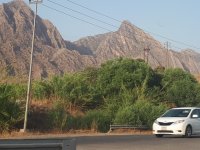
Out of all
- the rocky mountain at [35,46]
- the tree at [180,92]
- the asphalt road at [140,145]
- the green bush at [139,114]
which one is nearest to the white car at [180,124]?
the asphalt road at [140,145]

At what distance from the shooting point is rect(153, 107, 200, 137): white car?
24016 mm

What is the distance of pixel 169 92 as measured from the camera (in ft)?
173

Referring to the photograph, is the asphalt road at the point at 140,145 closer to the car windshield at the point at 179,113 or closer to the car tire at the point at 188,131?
the car tire at the point at 188,131

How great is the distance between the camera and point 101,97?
43969mm

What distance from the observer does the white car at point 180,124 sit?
2402 cm

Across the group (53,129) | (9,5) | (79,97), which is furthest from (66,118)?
(9,5)

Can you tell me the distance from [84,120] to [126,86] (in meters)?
11.0

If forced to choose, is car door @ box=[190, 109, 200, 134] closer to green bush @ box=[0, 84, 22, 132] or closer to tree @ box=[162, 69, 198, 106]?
green bush @ box=[0, 84, 22, 132]

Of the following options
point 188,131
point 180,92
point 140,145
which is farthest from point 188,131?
point 180,92

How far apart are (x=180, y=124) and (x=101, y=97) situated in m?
20.4

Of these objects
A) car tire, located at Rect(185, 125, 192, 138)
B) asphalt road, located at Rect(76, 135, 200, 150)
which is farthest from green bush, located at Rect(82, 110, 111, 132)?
asphalt road, located at Rect(76, 135, 200, 150)

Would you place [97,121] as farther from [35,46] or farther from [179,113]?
[35,46]

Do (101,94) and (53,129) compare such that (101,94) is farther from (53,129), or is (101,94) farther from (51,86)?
(53,129)

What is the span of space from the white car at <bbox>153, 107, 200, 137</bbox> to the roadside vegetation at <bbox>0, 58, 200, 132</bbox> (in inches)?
454
